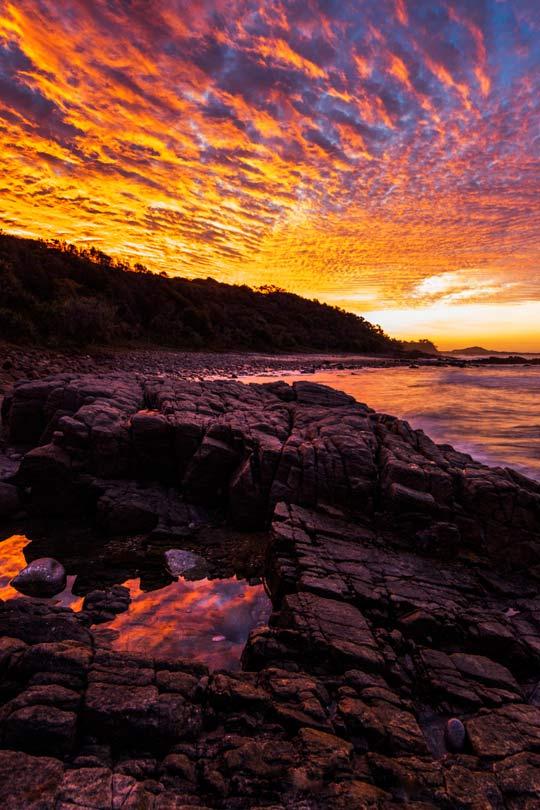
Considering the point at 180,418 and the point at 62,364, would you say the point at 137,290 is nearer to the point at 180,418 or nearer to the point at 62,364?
the point at 62,364

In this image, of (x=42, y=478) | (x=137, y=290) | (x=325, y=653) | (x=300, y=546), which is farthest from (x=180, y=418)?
(x=137, y=290)

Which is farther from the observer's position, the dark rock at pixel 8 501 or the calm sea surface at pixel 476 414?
the calm sea surface at pixel 476 414

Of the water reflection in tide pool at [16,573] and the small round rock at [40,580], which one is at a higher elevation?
the small round rock at [40,580]

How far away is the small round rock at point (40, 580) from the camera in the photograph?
6.47m

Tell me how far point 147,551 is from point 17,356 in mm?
19351

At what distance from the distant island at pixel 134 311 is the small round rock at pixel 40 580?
24069 millimetres

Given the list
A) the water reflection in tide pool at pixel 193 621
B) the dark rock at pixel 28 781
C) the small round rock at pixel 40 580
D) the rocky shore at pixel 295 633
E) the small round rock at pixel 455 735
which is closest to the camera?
the dark rock at pixel 28 781

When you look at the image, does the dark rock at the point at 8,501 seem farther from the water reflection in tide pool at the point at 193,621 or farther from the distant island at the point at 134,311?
Answer: the distant island at the point at 134,311

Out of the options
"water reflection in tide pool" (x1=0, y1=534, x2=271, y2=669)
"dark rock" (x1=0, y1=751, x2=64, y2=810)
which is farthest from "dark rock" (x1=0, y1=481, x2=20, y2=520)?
"dark rock" (x1=0, y1=751, x2=64, y2=810)

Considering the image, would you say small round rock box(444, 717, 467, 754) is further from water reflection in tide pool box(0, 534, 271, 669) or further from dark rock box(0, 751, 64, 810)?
dark rock box(0, 751, 64, 810)

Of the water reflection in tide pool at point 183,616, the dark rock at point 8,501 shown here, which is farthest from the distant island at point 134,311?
the water reflection in tide pool at point 183,616

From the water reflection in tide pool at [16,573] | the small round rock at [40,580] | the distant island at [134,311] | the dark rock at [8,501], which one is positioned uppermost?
the distant island at [134,311]

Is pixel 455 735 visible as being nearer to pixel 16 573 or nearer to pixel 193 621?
pixel 193 621

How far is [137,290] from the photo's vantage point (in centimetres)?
6644
